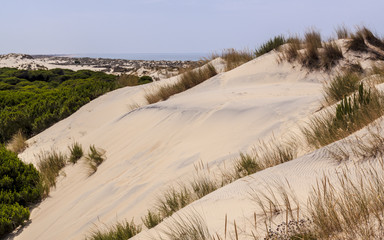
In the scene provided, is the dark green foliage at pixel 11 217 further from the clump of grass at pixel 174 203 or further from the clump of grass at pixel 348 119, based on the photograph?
the clump of grass at pixel 348 119

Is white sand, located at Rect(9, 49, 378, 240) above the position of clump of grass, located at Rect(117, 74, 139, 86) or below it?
below

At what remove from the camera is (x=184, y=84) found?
32.2 feet

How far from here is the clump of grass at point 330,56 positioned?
319 inches

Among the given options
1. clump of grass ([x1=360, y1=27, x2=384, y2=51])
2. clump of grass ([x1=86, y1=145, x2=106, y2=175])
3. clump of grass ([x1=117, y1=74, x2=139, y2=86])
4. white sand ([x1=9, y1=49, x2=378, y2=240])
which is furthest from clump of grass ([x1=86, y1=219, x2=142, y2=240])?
clump of grass ([x1=117, y1=74, x2=139, y2=86])

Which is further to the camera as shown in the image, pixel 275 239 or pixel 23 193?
pixel 23 193

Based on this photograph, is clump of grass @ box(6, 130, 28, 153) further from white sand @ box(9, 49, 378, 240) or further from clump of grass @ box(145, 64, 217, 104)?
clump of grass @ box(145, 64, 217, 104)

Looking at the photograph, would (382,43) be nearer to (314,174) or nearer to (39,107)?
(314,174)

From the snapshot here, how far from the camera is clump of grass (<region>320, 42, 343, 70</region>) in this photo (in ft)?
26.6

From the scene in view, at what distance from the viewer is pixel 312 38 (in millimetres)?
9016

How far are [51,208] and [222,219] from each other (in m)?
3.59

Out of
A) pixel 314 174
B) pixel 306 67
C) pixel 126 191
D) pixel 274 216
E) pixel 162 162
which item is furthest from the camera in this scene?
pixel 306 67

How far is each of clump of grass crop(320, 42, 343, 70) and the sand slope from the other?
45 cm

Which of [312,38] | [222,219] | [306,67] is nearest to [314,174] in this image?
[222,219]

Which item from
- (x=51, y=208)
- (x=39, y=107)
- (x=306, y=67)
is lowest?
(x=51, y=208)
